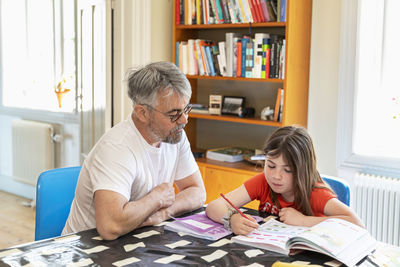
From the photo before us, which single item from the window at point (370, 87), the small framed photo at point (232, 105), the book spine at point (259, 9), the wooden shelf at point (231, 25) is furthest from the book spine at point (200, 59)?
the window at point (370, 87)

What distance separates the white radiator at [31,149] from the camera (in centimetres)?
434

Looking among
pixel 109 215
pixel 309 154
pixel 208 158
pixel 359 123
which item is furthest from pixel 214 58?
pixel 109 215

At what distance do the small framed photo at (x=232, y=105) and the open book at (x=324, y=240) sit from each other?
1.80 metres

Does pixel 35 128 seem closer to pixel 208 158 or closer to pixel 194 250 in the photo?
pixel 208 158

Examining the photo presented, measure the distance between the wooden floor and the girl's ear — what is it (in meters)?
2.05

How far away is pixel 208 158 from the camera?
3.32 m

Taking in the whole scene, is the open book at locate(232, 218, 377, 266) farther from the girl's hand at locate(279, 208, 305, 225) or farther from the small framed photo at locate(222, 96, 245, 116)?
the small framed photo at locate(222, 96, 245, 116)

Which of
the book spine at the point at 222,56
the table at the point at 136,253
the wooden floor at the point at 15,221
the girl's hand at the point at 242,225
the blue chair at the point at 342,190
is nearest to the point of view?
the table at the point at 136,253

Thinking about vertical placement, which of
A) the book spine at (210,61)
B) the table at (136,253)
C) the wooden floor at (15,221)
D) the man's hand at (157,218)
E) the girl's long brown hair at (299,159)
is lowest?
the wooden floor at (15,221)

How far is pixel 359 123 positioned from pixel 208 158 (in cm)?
105

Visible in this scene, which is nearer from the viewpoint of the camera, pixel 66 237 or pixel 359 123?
pixel 66 237

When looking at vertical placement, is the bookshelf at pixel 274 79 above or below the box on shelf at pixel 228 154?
above

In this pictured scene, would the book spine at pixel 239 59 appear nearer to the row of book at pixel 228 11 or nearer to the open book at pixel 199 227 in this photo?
the row of book at pixel 228 11

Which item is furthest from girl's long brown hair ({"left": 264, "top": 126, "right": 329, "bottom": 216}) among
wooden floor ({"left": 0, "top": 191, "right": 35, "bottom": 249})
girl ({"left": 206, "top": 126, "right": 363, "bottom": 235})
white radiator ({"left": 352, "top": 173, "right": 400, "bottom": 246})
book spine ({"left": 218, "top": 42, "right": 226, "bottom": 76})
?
wooden floor ({"left": 0, "top": 191, "right": 35, "bottom": 249})
